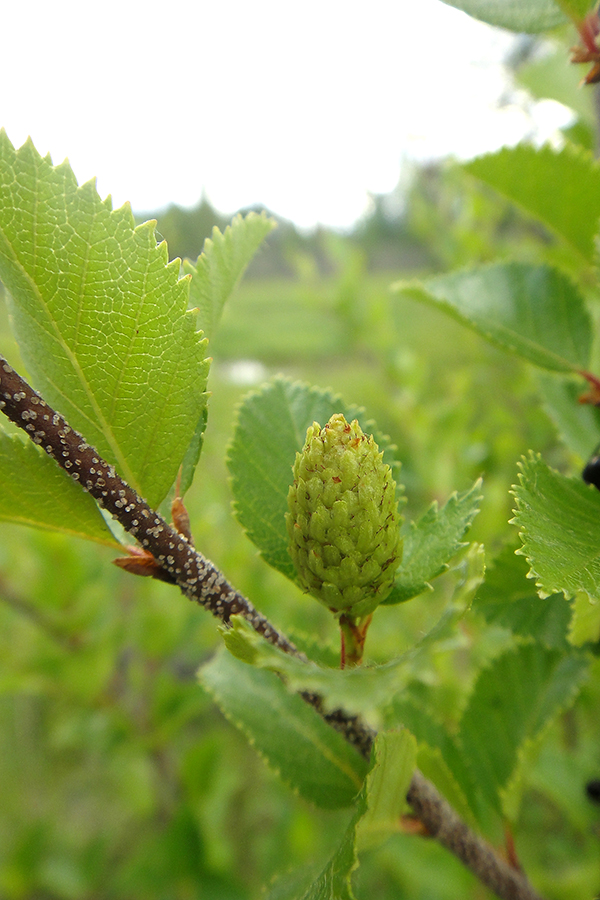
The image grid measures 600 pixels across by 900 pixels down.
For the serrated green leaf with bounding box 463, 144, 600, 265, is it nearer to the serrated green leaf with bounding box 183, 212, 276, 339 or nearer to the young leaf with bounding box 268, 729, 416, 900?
the serrated green leaf with bounding box 183, 212, 276, 339

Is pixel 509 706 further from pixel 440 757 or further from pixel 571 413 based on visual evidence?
pixel 571 413

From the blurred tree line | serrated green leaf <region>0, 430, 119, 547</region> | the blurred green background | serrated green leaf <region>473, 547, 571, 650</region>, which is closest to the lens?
serrated green leaf <region>0, 430, 119, 547</region>

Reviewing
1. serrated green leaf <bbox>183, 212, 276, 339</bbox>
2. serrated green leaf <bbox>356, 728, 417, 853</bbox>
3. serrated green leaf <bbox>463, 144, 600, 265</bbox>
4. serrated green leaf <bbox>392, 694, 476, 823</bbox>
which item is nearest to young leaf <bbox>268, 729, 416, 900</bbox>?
serrated green leaf <bbox>356, 728, 417, 853</bbox>

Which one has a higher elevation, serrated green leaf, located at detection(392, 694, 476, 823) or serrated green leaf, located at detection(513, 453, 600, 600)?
serrated green leaf, located at detection(513, 453, 600, 600)

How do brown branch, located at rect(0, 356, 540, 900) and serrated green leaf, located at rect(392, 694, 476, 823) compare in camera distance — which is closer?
brown branch, located at rect(0, 356, 540, 900)

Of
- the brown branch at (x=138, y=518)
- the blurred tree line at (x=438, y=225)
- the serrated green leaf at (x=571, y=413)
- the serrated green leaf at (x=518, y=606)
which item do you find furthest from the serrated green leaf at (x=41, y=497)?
the serrated green leaf at (x=571, y=413)

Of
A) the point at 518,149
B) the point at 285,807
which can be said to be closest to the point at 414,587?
the point at 518,149

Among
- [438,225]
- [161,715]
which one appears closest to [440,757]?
[161,715]

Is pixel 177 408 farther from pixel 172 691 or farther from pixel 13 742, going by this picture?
pixel 13 742
